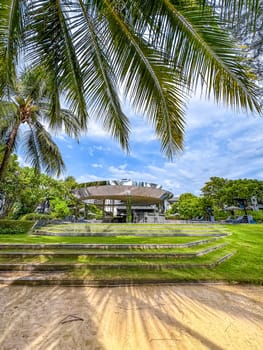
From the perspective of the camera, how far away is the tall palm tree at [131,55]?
196 cm

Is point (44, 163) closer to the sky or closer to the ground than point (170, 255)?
closer to the sky

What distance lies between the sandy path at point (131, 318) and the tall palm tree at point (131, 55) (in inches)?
86.9

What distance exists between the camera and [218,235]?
8.81 meters

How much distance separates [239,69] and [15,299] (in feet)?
14.1

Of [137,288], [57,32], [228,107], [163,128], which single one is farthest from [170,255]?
[57,32]

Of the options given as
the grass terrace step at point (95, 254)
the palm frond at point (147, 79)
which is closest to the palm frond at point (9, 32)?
the palm frond at point (147, 79)

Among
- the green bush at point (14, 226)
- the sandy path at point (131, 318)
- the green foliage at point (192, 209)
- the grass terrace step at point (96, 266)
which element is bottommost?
the sandy path at point (131, 318)

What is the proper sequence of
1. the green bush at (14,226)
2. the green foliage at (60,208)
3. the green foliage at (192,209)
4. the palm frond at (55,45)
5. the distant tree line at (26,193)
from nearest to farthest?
the palm frond at (55,45), the green bush at (14,226), the distant tree line at (26,193), the green foliage at (60,208), the green foliage at (192,209)

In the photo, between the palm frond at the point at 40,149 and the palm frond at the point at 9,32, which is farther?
the palm frond at the point at 40,149

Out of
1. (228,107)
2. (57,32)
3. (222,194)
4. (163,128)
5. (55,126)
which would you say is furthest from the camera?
(222,194)

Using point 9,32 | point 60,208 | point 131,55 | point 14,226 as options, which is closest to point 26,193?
point 60,208

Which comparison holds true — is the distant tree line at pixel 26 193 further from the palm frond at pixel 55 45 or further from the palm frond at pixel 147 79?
the palm frond at pixel 147 79

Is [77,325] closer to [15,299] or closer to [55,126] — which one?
[15,299]

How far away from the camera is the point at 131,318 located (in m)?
2.44
